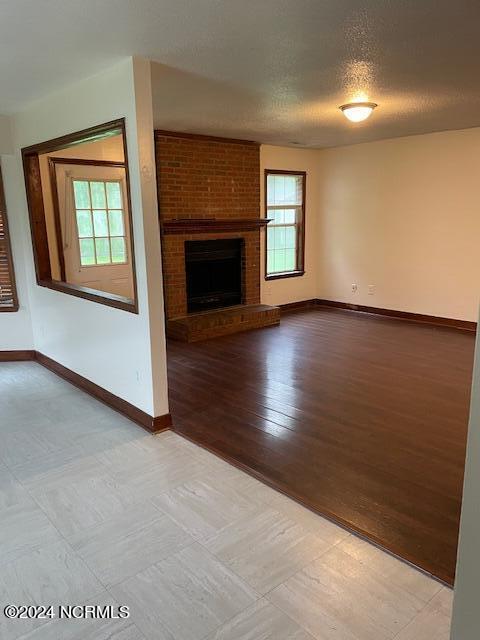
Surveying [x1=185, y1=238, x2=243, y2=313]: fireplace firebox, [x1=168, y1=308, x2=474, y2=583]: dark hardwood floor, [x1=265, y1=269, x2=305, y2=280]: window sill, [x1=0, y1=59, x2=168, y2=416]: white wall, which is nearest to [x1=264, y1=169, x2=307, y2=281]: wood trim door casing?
[x1=265, y1=269, x2=305, y2=280]: window sill

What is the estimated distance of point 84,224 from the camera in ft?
16.9

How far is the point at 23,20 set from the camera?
206cm

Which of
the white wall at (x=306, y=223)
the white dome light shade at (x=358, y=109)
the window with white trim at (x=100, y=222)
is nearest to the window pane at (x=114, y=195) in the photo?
the window with white trim at (x=100, y=222)

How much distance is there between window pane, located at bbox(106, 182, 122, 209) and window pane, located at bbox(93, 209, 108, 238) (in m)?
0.15

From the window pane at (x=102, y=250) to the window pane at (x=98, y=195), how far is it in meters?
0.38

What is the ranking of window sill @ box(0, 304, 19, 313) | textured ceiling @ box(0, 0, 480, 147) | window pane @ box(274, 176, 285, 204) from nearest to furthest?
textured ceiling @ box(0, 0, 480, 147)
window sill @ box(0, 304, 19, 313)
window pane @ box(274, 176, 285, 204)

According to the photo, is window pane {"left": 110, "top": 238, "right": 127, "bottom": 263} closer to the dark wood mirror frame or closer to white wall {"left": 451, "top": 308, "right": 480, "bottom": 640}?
the dark wood mirror frame

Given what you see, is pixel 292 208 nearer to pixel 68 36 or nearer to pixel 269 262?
pixel 269 262

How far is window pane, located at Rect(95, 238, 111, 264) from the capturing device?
529cm

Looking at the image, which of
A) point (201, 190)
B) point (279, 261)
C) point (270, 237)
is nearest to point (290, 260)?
point (279, 261)

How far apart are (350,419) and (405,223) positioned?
12.2ft

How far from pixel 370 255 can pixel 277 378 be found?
3.22 meters

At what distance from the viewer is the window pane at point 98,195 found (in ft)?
16.9

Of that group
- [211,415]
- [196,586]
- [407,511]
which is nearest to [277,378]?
[211,415]
